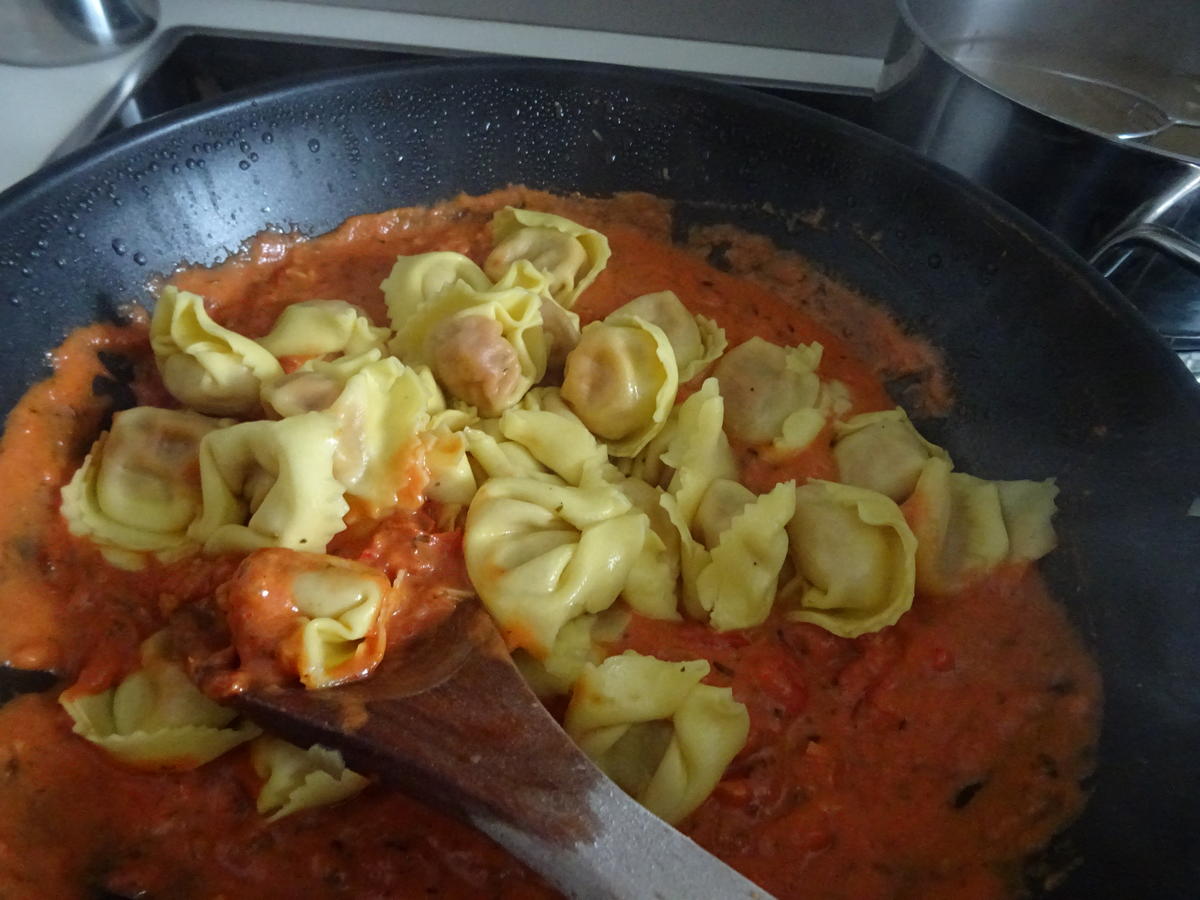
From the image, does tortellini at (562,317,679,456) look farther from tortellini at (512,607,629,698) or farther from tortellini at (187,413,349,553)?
tortellini at (187,413,349,553)

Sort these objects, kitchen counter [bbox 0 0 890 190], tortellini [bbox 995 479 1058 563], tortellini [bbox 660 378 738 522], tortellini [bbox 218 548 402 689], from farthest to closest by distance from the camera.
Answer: kitchen counter [bbox 0 0 890 190] < tortellini [bbox 660 378 738 522] < tortellini [bbox 995 479 1058 563] < tortellini [bbox 218 548 402 689]

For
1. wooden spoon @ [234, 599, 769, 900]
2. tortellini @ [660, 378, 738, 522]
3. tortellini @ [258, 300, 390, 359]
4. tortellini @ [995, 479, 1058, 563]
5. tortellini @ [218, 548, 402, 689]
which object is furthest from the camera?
tortellini @ [258, 300, 390, 359]

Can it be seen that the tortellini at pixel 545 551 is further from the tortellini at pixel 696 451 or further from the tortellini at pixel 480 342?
the tortellini at pixel 480 342

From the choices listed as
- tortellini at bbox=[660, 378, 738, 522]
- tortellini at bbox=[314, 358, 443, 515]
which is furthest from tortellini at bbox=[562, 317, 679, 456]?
tortellini at bbox=[314, 358, 443, 515]

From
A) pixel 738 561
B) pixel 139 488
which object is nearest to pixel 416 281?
pixel 139 488

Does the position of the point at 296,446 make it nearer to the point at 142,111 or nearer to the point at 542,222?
the point at 542,222

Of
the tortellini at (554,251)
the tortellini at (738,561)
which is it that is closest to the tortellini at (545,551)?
the tortellini at (738,561)

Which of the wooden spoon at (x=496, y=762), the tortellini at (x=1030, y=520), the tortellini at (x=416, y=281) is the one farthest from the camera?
the tortellini at (x=416, y=281)

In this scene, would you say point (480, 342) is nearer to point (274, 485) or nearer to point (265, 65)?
point (274, 485)
